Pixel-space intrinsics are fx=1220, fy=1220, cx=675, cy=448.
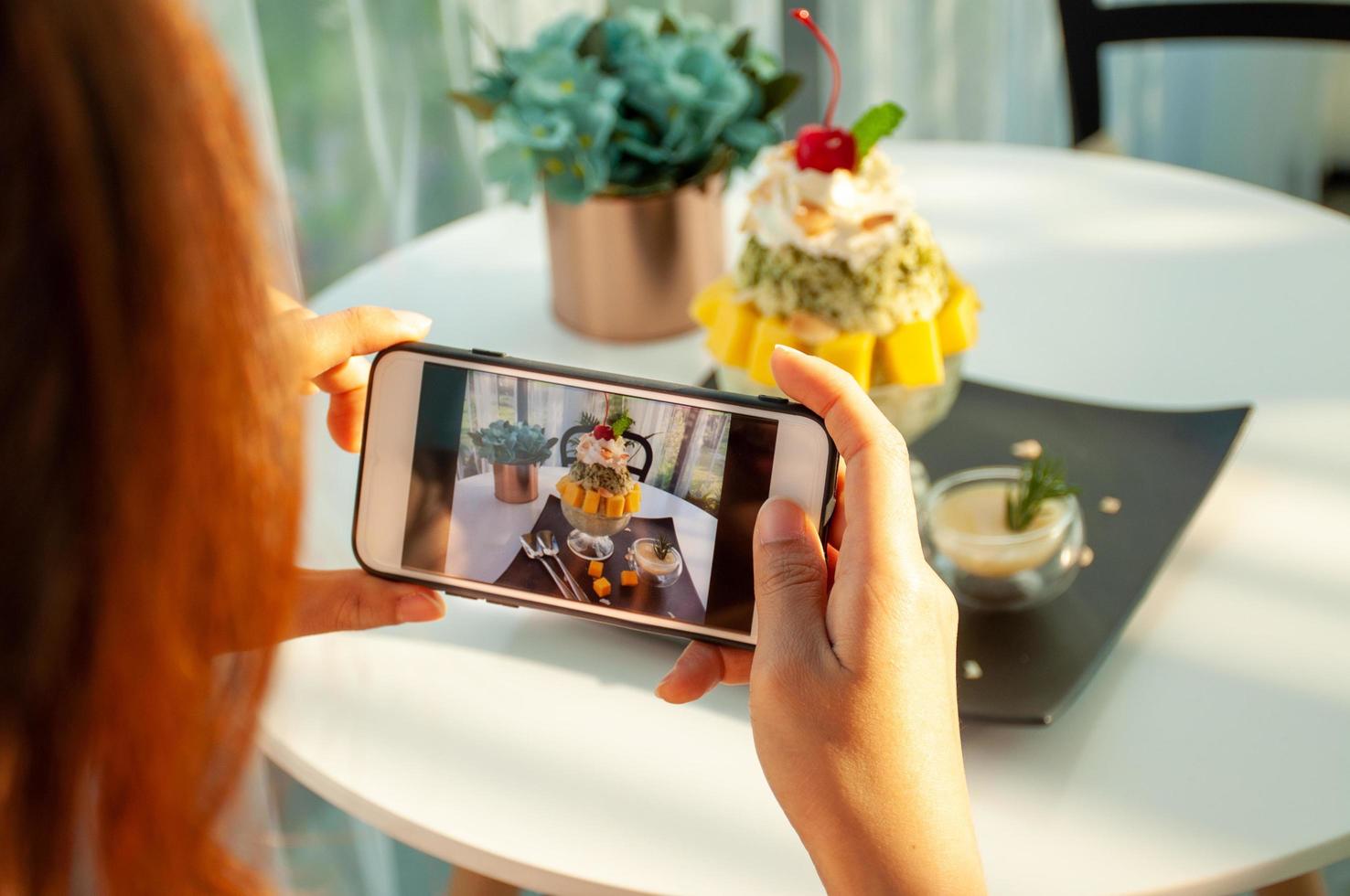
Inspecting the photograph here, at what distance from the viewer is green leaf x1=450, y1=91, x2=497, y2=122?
1126 mm

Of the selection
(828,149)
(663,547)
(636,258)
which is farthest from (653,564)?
(636,258)

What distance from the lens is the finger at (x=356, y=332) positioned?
2.49 feet

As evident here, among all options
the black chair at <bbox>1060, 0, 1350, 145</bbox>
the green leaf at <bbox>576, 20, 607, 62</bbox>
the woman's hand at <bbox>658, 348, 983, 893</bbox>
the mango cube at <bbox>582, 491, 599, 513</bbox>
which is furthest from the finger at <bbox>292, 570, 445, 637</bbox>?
the black chair at <bbox>1060, 0, 1350, 145</bbox>

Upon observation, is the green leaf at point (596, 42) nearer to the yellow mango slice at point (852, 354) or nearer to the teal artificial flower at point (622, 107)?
the teal artificial flower at point (622, 107)

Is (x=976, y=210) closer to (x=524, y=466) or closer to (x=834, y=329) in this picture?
(x=834, y=329)

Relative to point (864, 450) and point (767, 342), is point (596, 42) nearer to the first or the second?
point (767, 342)

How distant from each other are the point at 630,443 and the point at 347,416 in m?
0.27

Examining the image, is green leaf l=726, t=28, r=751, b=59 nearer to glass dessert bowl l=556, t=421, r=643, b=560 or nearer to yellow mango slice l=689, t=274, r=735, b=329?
yellow mango slice l=689, t=274, r=735, b=329

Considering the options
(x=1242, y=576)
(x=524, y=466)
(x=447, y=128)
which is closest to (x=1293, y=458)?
(x=1242, y=576)

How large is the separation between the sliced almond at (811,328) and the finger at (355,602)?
0.32m

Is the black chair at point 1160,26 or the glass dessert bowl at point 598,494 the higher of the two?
the black chair at point 1160,26

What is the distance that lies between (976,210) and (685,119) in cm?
43

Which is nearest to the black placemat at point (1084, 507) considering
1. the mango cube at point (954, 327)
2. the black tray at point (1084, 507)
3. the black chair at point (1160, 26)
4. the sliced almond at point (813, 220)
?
the black tray at point (1084, 507)

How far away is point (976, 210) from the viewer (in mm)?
1346
